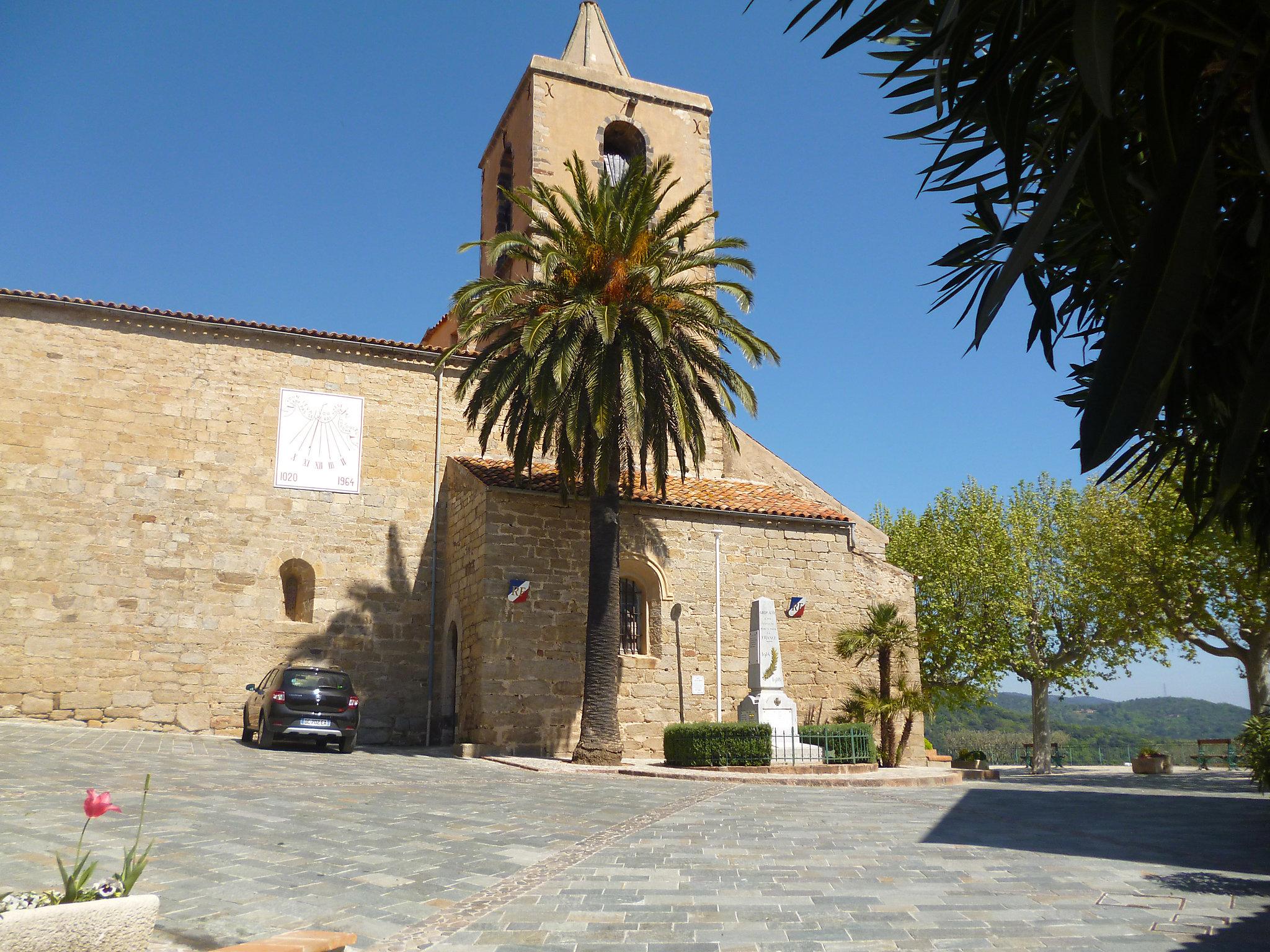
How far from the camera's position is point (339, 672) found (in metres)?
18.2

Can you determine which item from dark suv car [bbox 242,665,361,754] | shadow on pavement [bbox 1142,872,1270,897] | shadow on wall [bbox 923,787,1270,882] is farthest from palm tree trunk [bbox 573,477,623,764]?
shadow on pavement [bbox 1142,872,1270,897]

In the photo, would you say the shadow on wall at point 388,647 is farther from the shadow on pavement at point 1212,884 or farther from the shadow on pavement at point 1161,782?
the shadow on pavement at point 1212,884

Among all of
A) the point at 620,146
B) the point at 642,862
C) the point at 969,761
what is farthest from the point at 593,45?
the point at 642,862

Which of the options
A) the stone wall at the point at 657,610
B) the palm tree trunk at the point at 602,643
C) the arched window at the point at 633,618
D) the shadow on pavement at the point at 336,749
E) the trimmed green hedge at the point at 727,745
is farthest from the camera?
the arched window at the point at 633,618

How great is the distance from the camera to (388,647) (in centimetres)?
2228

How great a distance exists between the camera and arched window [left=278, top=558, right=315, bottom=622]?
2180 centimetres

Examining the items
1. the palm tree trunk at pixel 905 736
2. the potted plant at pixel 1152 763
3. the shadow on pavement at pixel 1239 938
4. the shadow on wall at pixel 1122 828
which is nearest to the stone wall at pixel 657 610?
the palm tree trunk at pixel 905 736

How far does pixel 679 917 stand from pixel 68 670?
57.1 ft

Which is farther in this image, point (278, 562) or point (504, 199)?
point (504, 199)

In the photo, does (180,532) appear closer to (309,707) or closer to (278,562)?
(278,562)

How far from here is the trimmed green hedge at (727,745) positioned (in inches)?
674

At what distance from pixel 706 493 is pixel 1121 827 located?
1319 centimetres

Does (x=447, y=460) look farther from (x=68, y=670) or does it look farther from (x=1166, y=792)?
(x=1166, y=792)

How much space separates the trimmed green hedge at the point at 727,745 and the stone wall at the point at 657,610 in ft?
10.5
